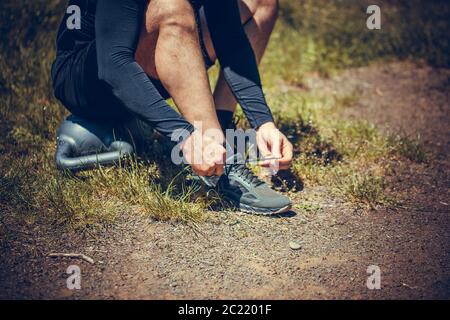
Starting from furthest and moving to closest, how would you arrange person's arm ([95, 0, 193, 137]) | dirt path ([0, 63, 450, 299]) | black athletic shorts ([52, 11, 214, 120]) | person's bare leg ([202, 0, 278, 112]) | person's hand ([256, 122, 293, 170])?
1. person's bare leg ([202, 0, 278, 112])
2. black athletic shorts ([52, 11, 214, 120])
3. person's hand ([256, 122, 293, 170])
4. person's arm ([95, 0, 193, 137])
5. dirt path ([0, 63, 450, 299])

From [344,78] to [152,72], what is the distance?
222cm

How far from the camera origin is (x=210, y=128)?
6.91 ft

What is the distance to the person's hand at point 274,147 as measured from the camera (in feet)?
7.04

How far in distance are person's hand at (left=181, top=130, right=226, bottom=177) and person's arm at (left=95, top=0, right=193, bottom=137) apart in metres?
0.08

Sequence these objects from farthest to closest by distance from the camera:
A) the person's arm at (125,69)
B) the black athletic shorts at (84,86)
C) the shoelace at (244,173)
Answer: the shoelace at (244,173) < the black athletic shorts at (84,86) < the person's arm at (125,69)

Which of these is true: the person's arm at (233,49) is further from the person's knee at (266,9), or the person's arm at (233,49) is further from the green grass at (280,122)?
the green grass at (280,122)

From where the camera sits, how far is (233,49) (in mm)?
2371

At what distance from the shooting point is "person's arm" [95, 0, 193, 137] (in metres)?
2.03

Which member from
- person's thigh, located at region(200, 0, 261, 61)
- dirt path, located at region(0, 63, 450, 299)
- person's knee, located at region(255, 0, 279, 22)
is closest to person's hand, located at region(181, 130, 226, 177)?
dirt path, located at region(0, 63, 450, 299)

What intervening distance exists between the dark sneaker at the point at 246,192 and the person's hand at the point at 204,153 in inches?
16.0

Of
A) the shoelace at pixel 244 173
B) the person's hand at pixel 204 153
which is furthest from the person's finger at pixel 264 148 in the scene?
the person's hand at pixel 204 153

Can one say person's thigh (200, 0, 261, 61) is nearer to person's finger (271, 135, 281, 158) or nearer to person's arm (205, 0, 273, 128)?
person's arm (205, 0, 273, 128)
